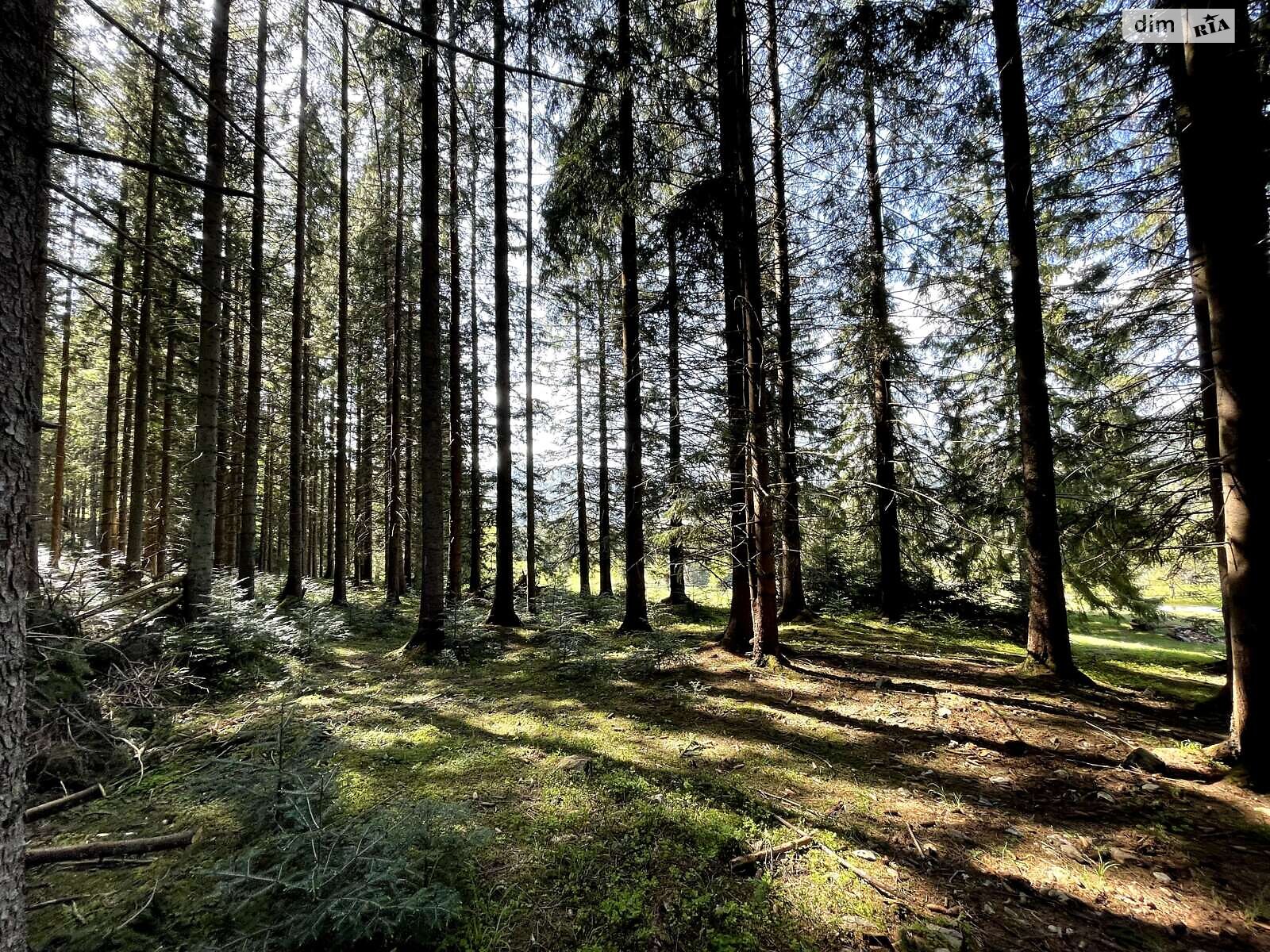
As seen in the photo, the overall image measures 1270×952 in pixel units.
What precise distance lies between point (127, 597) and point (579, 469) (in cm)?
1122

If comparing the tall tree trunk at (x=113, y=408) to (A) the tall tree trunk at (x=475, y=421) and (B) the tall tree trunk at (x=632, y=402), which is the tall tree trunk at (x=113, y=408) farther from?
(B) the tall tree trunk at (x=632, y=402)

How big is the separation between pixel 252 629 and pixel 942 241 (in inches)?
530

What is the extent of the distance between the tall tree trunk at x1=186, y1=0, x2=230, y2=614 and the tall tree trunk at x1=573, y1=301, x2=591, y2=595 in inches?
353

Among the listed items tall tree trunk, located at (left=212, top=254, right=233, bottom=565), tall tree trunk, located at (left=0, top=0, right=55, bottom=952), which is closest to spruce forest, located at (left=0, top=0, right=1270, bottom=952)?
tall tree trunk, located at (left=0, top=0, right=55, bottom=952)

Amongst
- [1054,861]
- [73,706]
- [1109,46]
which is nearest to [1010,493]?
[1109,46]

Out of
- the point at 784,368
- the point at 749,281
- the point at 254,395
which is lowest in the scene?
the point at 254,395

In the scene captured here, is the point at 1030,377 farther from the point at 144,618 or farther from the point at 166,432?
the point at 166,432

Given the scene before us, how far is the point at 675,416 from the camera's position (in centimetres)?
893

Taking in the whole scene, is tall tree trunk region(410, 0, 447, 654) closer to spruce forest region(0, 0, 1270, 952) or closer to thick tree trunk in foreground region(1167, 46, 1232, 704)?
spruce forest region(0, 0, 1270, 952)

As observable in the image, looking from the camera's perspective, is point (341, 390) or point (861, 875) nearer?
point (861, 875)

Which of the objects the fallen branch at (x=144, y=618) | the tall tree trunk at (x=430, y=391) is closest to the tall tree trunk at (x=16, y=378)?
the fallen branch at (x=144, y=618)

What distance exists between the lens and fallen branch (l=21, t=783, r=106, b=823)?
10.0ft

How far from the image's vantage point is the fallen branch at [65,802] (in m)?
3.05

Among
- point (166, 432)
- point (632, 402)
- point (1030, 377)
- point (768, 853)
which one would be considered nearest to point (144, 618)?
point (632, 402)
